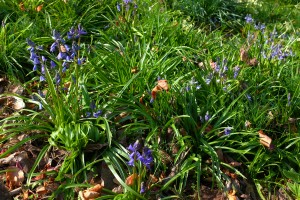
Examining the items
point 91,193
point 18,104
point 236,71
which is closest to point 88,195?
point 91,193

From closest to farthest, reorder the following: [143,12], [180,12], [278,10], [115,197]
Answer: [115,197], [143,12], [180,12], [278,10]

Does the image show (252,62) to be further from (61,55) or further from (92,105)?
(61,55)

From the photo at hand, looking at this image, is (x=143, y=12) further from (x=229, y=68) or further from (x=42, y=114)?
(x=42, y=114)

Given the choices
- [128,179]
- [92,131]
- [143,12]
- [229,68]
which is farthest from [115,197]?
[143,12]

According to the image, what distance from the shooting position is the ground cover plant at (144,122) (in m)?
2.72

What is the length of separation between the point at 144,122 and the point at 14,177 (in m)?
1.02

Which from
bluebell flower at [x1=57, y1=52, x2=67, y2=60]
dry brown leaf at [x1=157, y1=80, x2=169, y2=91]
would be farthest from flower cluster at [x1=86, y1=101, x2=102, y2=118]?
dry brown leaf at [x1=157, y1=80, x2=169, y2=91]

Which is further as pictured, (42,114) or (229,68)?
(229,68)

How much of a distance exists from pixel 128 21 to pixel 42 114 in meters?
1.72

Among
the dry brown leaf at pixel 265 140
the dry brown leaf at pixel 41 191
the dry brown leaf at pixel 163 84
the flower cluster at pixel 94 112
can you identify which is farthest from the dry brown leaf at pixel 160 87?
the dry brown leaf at pixel 41 191

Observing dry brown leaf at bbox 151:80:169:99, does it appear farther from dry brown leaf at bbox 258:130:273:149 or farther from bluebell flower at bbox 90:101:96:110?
dry brown leaf at bbox 258:130:273:149

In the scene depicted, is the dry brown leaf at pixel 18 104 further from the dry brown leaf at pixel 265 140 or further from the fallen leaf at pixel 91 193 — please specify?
the dry brown leaf at pixel 265 140

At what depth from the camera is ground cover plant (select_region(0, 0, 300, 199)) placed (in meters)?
2.72

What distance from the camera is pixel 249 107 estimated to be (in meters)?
3.23
